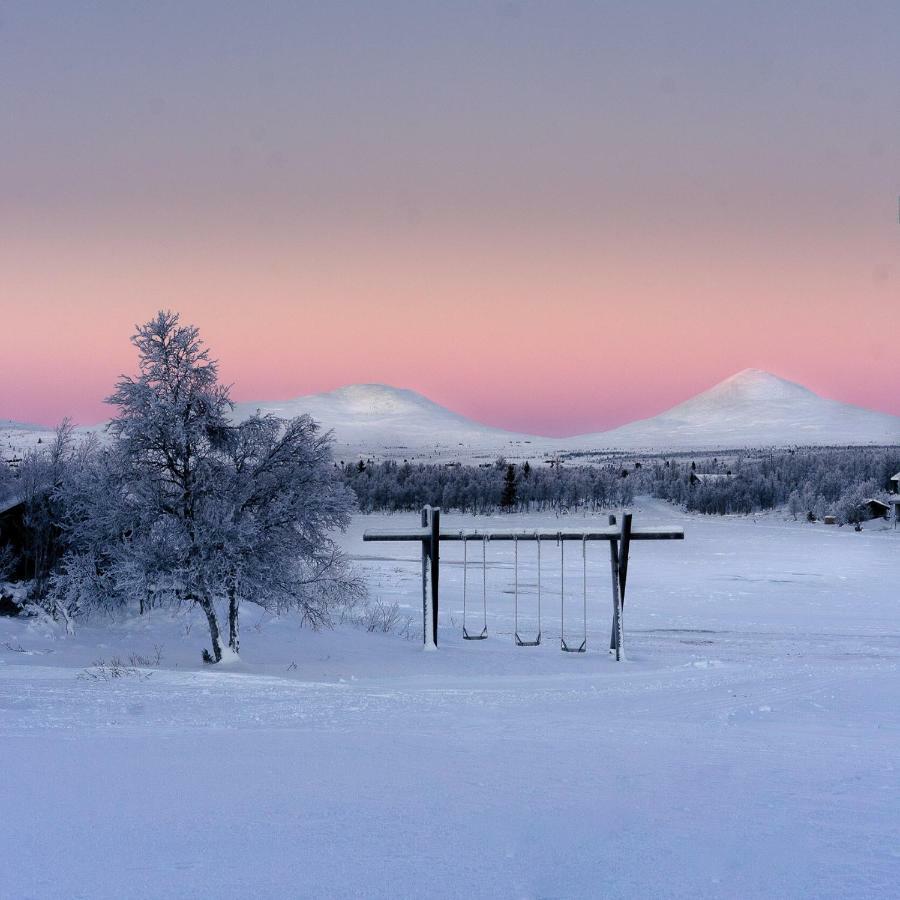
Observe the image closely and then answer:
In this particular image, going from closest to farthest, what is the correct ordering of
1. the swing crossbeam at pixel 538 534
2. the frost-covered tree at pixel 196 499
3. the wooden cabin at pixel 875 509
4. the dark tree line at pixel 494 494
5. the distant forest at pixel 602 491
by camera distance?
1. the frost-covered tree at pixel 196 499
2. the swing crossbeam at pixel 538 534
3. the wooden cabin at pixel 875 509
4. the distant forest at pixel 602 491
5. the dark tree line at pixel 494 494

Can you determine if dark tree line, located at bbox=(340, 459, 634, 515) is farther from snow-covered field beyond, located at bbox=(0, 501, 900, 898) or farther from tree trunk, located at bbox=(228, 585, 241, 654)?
snow-covered field beyond, located at bbox=(0, 501, 900, 898)

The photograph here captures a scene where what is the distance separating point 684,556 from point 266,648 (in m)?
31.5

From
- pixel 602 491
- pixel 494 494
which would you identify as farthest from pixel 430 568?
pixel 602 491

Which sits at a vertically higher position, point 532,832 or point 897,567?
point 532,832

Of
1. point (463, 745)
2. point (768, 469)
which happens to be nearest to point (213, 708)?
point (463, 745)

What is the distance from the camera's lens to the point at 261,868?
347cm

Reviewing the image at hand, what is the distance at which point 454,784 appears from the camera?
4688 millimetres

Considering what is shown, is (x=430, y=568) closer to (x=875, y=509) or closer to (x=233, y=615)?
(x=233, y=615)

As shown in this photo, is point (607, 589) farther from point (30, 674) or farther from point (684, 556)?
point (30, 674)

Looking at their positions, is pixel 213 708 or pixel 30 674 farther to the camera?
pixel 30 674

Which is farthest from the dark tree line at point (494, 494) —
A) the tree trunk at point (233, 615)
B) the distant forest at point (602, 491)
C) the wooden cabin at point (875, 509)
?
the tree trunk at point (233, 615)

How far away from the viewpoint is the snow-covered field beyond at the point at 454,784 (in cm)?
344

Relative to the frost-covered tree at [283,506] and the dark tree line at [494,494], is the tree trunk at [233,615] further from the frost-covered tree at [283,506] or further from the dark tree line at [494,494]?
the dark tree line at [494,494]

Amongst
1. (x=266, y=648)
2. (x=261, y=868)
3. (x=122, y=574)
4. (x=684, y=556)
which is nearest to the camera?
(x=261, y=868)
